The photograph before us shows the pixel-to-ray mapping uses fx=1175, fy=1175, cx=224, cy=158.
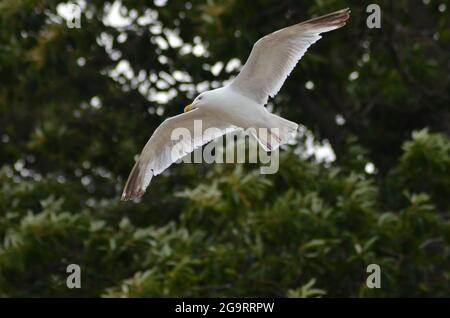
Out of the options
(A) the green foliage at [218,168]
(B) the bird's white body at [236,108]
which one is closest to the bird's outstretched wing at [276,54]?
(B) the bird's white body at [236,108]

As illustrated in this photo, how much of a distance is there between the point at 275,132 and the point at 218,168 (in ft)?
4.61

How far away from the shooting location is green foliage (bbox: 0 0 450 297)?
909cm

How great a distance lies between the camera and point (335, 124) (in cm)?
1143

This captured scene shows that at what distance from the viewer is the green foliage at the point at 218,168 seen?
9.09m

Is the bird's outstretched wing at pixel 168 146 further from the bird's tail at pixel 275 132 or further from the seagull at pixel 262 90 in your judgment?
the bird's tail at pixel 275 132

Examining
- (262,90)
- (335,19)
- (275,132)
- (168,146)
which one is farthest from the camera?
(168,146)

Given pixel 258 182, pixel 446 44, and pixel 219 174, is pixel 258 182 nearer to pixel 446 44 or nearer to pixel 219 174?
pixel 219 174

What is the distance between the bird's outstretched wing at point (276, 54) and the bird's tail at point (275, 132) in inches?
7.8

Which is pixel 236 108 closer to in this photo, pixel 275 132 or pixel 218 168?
pixel 275 132

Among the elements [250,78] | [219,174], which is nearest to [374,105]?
[219,174]

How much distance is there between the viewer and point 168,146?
8531 millimetres

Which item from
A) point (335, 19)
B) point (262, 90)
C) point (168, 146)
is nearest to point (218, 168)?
point (168, 146)

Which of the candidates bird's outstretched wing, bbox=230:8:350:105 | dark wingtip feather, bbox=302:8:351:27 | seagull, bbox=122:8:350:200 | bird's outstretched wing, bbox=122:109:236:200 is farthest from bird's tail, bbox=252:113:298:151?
dark wingtip feather, bbox=302:8:351:27

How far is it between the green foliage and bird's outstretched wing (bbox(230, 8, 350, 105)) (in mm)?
1154
